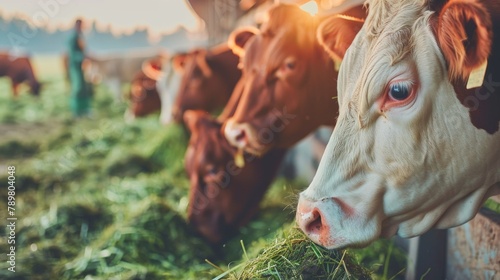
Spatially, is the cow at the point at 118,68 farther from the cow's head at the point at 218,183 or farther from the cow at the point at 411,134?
the cow at the point at 411,134

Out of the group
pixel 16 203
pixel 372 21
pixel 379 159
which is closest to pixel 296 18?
pixel 372 21

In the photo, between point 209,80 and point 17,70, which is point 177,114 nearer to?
point 209,80

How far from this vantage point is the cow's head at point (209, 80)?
19.4 ft

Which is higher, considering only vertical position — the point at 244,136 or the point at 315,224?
the point at 315,224

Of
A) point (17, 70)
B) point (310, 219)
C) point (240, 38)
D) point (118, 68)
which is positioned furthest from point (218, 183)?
point (118, 68)

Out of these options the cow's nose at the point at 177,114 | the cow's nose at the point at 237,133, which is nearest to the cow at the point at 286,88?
the cow's nose at the point at 237,133

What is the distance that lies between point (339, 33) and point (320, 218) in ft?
2.78

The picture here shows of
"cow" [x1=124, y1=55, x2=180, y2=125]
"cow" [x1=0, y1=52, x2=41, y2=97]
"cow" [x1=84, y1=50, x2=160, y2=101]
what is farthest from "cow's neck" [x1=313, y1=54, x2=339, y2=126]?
"cow" [x1=84, y1=50, x2=160, y2=101]

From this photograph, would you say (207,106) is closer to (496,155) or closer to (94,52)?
(496,155)

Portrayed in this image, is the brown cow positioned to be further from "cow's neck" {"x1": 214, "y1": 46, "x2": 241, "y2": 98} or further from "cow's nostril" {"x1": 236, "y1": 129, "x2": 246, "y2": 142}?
"cow's nostril" {"x1": 236, "y1": 129, "x2": 246, "y2": 142}

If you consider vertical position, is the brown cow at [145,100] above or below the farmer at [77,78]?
above

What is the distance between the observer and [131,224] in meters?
3.89

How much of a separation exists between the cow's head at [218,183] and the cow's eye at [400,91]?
7.60 ft

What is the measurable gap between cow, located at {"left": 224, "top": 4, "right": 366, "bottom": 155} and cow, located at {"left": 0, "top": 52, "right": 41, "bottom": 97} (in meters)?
11.9
